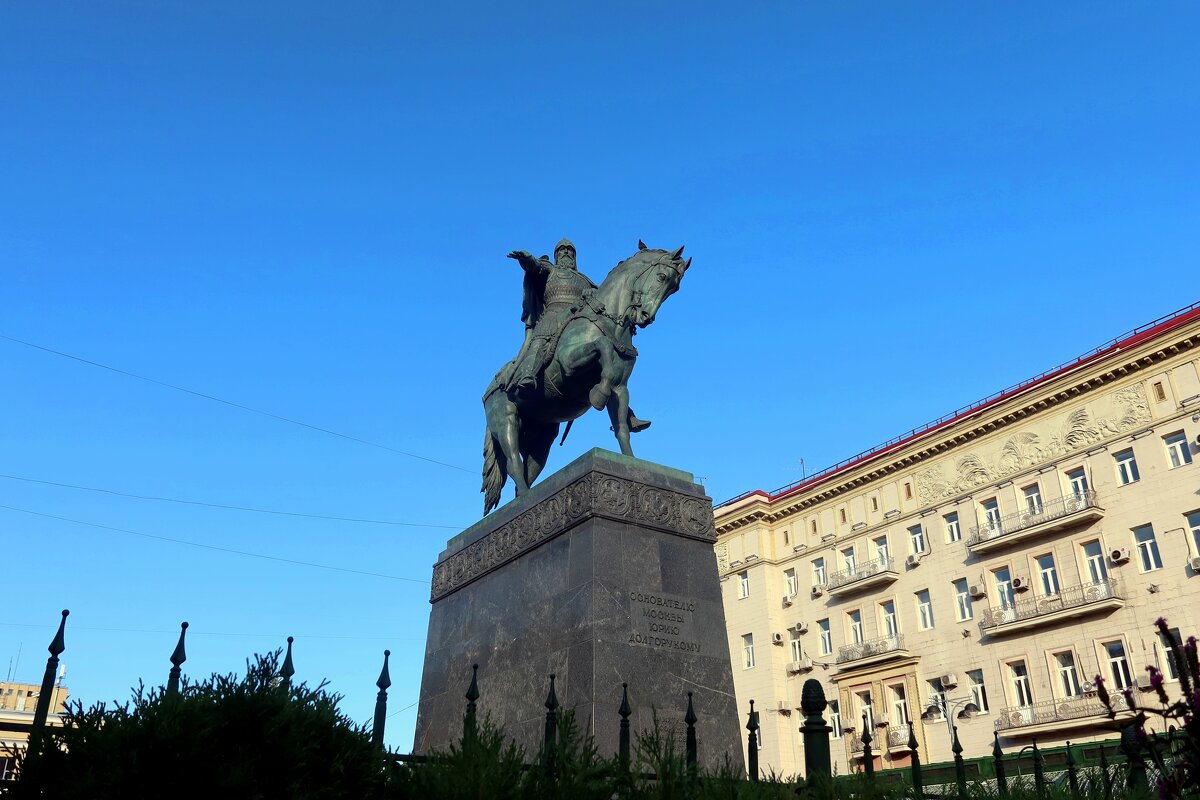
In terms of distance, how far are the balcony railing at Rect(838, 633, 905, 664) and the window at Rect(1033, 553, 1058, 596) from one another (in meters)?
7.40

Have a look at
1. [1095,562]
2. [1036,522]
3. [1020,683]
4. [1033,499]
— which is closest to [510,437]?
[1036,522]

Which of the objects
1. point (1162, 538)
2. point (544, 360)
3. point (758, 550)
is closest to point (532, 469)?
point (544, 360)

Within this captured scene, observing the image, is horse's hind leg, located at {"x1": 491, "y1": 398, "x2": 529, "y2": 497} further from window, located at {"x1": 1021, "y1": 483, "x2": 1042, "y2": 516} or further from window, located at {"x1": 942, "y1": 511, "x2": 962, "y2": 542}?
window, located at {"x1": 942, "y1": 511, "x2": 962, "y2": 542}

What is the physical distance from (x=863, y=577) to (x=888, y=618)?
7.40 feet

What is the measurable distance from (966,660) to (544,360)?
116 ft

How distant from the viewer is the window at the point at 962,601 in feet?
138

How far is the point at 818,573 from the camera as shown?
50.1 meters

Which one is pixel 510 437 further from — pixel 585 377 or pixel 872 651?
pixel 872 651

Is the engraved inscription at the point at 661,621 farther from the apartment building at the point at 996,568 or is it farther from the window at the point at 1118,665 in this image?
the window at the point at 1118,665

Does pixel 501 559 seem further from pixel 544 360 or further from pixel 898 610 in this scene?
pixel 898 610

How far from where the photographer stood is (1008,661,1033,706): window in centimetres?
3866

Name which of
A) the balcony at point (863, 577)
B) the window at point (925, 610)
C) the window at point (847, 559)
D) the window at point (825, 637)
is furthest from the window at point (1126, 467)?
the window at point (825, 637)

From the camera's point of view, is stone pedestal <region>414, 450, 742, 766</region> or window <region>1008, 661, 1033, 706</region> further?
window <region>1008, 661, 1033, 706</region>

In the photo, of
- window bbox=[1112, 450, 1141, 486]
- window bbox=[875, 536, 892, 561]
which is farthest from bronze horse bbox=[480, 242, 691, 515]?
window bbox=[875, 536, 892, 561]
